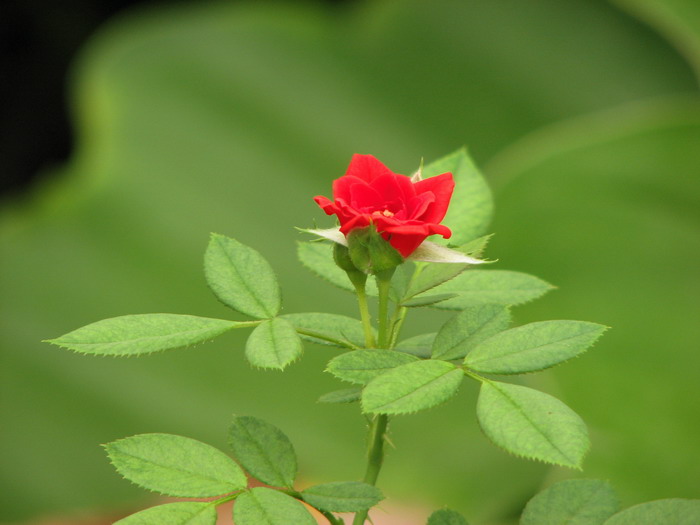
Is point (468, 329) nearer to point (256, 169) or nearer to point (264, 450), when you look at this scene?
point (264, 450)

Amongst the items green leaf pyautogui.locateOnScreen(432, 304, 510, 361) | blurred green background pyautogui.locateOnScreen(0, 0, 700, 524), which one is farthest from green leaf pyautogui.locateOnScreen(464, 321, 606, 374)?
blurred green background pyautogui.locateOnScreen(0, 0, 700, 524)

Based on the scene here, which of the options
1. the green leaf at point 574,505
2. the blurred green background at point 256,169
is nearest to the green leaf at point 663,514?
the green leaf at point 574,505

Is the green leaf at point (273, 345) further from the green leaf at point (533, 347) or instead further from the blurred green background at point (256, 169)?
the blurred green background at point (256, 169)

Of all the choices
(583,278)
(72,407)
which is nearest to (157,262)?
(72,407)

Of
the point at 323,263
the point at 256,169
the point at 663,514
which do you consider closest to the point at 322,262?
the point at 323,263

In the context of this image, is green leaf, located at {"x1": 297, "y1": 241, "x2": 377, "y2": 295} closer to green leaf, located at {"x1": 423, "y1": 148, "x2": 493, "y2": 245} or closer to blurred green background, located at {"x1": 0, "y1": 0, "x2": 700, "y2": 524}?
green leaf, located at {"x1": 423, "y1": 148, "x2": 493, "y2": 245}

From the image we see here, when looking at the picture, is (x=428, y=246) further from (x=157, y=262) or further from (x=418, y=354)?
(x=157, y=262)
